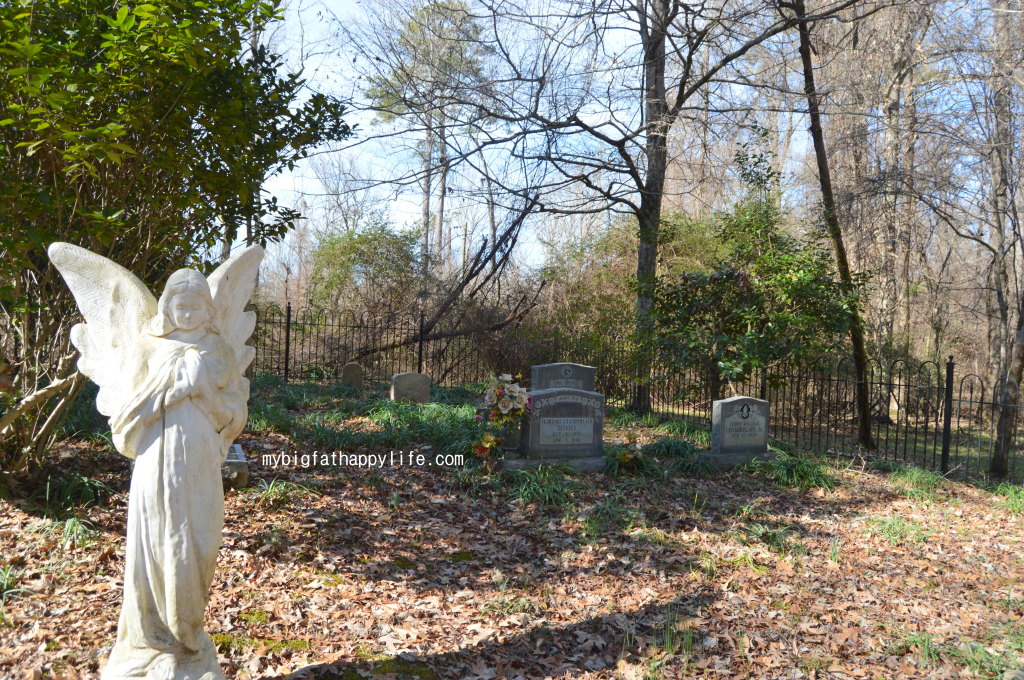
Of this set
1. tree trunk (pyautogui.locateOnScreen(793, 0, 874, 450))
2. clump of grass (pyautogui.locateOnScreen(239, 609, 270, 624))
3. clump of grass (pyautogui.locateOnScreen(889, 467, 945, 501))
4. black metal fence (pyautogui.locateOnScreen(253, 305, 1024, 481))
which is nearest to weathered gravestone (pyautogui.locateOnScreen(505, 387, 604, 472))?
clump of grass (pyautogui.locateOnScreen(889, 467, 945, 501))

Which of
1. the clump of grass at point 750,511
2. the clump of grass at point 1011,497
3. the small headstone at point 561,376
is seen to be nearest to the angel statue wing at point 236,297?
the clump of grass at point 750,511

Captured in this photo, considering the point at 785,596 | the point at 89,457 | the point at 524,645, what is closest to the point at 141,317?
the point at 524,645

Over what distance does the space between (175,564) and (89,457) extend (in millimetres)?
4174

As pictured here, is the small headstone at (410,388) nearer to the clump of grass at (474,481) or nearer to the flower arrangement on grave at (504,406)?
the flower arrangement on grave at (504,406)

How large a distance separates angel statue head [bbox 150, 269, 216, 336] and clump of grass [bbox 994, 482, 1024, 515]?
8484 millimetres

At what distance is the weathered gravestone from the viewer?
7.83 m

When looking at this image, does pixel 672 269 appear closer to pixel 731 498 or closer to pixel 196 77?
pixel 731 498

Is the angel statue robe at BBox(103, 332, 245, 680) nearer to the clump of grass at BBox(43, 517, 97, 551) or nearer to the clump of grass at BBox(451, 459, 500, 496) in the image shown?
the clump of grass at BBox(43, 517, 97, 551)

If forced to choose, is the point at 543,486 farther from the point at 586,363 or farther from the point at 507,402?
the point at 586,363

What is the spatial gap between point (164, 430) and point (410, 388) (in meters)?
8.70

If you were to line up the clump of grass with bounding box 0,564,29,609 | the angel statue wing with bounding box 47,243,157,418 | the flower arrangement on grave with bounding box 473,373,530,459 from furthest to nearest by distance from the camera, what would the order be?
the flower arrangement on grave with bounding box 473,373,530,459 → the clump of grass with bounding box 0,564,29,609 → the angel statue wing with bounding box 47,243,157,418

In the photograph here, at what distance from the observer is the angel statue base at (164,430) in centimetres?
277

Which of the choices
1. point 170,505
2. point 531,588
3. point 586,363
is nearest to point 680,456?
point 531,588

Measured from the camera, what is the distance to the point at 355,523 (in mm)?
5898
